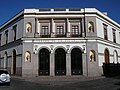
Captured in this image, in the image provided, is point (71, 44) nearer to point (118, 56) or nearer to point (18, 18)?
point (18, 18)

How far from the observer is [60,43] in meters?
27.8

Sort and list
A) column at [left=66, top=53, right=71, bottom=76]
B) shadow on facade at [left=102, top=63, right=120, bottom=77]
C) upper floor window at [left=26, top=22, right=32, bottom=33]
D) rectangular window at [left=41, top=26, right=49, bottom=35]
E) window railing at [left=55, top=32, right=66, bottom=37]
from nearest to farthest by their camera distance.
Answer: column at [left=66, top=53, right=71, bottom=76], window railing at [left=55, top=32, right=66, bottom=37], upper floor window at [left=26, top=22, right=32, bottom=33], rectangular window at [left=41, top=26, right=49, bottom=35], shadow on facade at [left=102, top=63, right=120, bottom=77]

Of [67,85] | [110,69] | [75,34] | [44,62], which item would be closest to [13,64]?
[44,62]

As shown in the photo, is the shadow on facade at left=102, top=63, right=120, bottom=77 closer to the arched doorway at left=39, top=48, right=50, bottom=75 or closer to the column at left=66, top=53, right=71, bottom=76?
the column at left=66, top=53, right=71, bottom=76

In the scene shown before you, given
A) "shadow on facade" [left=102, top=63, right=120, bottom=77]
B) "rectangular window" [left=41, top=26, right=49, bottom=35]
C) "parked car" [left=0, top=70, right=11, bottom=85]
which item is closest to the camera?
"parked car" [left=0, top=70, right=11, bottom=85]

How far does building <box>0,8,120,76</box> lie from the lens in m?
27.4

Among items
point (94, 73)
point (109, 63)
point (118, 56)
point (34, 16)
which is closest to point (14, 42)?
point (34, 16)

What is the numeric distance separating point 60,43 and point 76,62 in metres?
3.82

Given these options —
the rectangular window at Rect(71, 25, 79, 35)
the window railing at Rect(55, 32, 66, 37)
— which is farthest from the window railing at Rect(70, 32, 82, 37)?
the window railing at Rect(55, 32, 66, 37)

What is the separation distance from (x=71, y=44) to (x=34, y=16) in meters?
7.32

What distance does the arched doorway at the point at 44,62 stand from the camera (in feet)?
90.6

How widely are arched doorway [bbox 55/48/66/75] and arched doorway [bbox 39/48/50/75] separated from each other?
125cm

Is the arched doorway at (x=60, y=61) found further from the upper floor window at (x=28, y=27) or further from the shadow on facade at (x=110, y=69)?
the shadow on facade at (x=110, y=69)

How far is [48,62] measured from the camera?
91.0 feet
